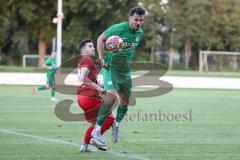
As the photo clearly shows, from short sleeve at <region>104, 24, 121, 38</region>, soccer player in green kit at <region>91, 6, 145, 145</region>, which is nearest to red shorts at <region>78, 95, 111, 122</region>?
soccer player in green kit at <region>91, 6, 145, 145</region>

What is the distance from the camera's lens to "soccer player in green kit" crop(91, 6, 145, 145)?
39.3ft

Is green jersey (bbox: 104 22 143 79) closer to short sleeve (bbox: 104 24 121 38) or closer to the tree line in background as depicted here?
short sleeve (bbox: 104 24 121 38)

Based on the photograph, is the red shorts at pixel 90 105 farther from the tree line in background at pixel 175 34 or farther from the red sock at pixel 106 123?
the tree line in background at pixel 175 34

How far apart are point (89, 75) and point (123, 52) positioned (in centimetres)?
75

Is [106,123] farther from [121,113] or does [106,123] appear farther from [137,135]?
[137,135]

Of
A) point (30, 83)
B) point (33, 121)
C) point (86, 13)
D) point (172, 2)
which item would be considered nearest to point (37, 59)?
point (86, 13)

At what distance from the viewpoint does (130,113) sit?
2186cm

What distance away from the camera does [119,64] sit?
40.5ft

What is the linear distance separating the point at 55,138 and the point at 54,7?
4348 cm

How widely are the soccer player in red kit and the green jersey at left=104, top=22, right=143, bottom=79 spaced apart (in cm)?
34

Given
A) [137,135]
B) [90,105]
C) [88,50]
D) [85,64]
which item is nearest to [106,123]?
[90,105]

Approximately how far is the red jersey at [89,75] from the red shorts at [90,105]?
8 cm

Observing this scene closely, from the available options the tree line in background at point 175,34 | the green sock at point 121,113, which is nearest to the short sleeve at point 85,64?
the green sock at point 121,113

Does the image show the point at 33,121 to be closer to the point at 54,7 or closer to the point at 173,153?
the point at 173,153
